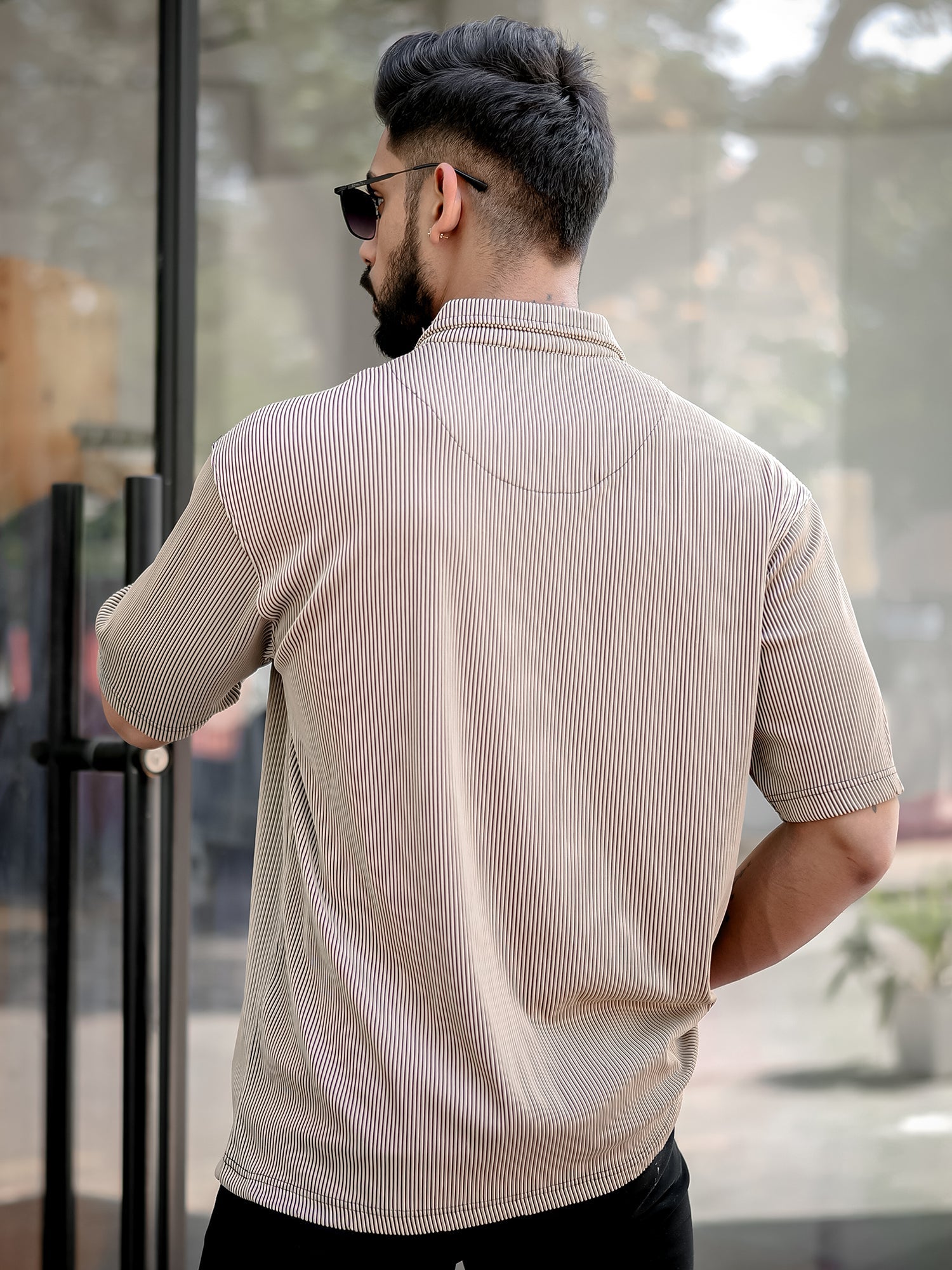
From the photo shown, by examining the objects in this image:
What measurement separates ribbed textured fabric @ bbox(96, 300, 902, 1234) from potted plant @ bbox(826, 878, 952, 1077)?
1449 millimetres

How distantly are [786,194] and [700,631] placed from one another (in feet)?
5.27

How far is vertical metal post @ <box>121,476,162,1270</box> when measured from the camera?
5.09 feet

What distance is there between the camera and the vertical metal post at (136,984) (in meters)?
1.55

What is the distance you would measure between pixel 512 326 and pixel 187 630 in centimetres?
35

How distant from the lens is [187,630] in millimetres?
1016

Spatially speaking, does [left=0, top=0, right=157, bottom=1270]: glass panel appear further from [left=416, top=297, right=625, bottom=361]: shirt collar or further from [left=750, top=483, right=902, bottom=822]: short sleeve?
[left=750, top=483, right=902, bottom=822]: short sleeve

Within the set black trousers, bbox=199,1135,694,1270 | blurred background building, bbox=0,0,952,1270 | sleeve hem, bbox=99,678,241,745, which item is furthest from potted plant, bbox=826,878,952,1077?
sleeve hem, bbox=99,678,241,745

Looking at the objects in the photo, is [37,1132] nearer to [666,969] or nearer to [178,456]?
[178,456]

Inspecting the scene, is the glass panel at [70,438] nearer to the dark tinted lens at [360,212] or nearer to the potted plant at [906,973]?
the dark tinted lens at [360,212]

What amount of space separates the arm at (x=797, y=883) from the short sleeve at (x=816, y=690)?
3cm

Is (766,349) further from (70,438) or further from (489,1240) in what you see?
(489,1240)

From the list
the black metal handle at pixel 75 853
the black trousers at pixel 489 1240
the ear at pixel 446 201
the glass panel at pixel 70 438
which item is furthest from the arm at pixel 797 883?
the glass panel at pixel 70 438

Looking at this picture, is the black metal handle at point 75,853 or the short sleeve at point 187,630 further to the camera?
the black metal handle at point 75,853

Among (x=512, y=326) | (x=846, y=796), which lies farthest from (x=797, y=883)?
(x=512, y=326)
